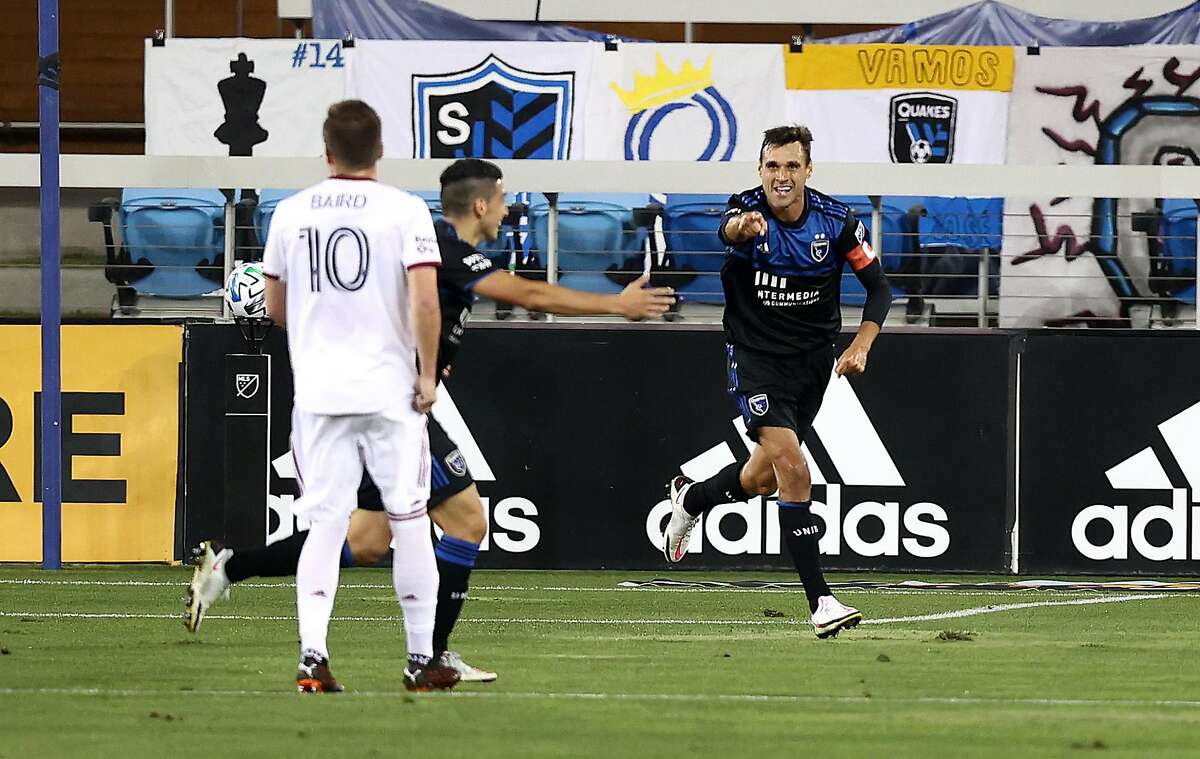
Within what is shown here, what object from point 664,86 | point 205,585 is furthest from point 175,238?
point 205,585

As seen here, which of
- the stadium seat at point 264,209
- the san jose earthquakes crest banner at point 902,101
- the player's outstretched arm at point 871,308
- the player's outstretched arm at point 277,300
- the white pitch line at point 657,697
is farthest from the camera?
the san jose earthquakes crest banner at point 902,101

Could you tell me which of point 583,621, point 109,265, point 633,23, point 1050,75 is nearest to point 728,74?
point 1050,75

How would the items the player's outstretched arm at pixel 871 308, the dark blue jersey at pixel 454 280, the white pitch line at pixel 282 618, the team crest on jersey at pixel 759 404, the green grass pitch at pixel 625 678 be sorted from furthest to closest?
the white pitch line at pixel 282 618, the team crest on jersey at pixel 759 404, the player's outstretched arm at pixel 871 308, the dark blue jersey at pixel 454 280, the green grass pitch at pixel 625 678

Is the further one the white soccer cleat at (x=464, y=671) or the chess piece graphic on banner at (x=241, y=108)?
the chess piece graphic on banner at (x=241, y=108)

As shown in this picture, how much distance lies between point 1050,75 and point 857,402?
5.50m

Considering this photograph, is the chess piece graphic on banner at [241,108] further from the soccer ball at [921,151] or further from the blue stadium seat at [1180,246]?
the blue stadium seat at [1180,246]

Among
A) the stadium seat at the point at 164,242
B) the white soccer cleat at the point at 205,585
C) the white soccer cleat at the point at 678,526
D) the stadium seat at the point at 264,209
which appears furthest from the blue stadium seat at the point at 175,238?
the white soccer cleat at the point at 205,585

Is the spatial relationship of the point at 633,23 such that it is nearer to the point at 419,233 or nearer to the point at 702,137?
the point at 702,137

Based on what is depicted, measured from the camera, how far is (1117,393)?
13.1m

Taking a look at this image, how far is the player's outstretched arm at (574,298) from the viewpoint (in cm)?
666

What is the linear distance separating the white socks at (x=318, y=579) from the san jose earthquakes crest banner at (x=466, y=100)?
37.4 feet

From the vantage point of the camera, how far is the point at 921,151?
57.9 ft

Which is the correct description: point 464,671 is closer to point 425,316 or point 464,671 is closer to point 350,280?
point 425,316

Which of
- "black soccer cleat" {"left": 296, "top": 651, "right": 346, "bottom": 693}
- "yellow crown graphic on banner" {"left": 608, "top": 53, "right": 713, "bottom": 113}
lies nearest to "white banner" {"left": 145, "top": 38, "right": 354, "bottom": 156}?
"yellow crown graphic on banner" {"left": 608, "top": 53, "right": 713, "bottom": 113}
